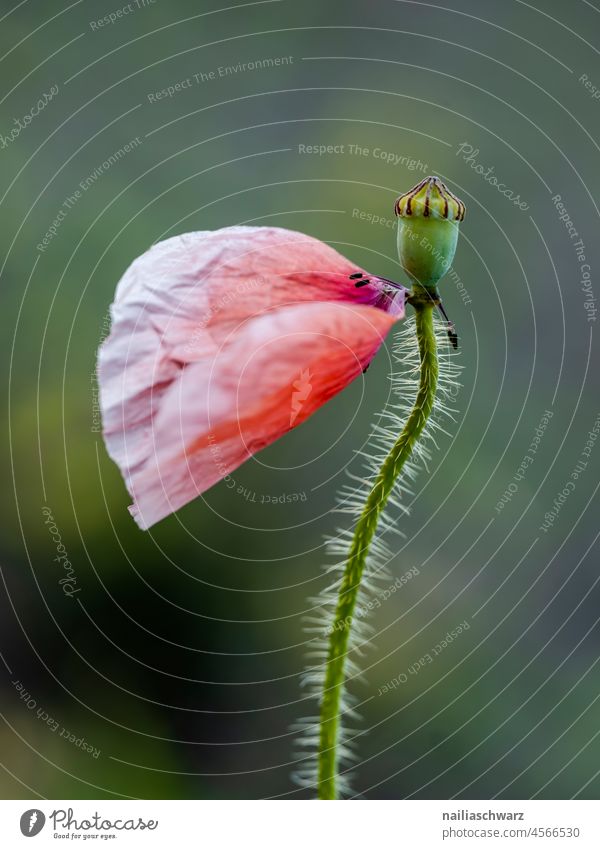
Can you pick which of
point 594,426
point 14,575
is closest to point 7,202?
point 14,575

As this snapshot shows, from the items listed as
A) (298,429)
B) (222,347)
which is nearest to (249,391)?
(222,347)

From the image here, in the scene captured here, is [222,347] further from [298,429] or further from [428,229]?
[298,429]

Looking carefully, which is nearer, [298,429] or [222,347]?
[222,347]

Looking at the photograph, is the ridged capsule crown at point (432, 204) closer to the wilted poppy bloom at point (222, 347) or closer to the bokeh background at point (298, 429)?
the wilted poppy bloom at point (222, 347)

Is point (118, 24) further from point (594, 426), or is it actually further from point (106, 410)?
point (106, 410)

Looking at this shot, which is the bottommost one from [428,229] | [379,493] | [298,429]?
[379,493]

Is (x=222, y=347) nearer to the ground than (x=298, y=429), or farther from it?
nearer to the ground
